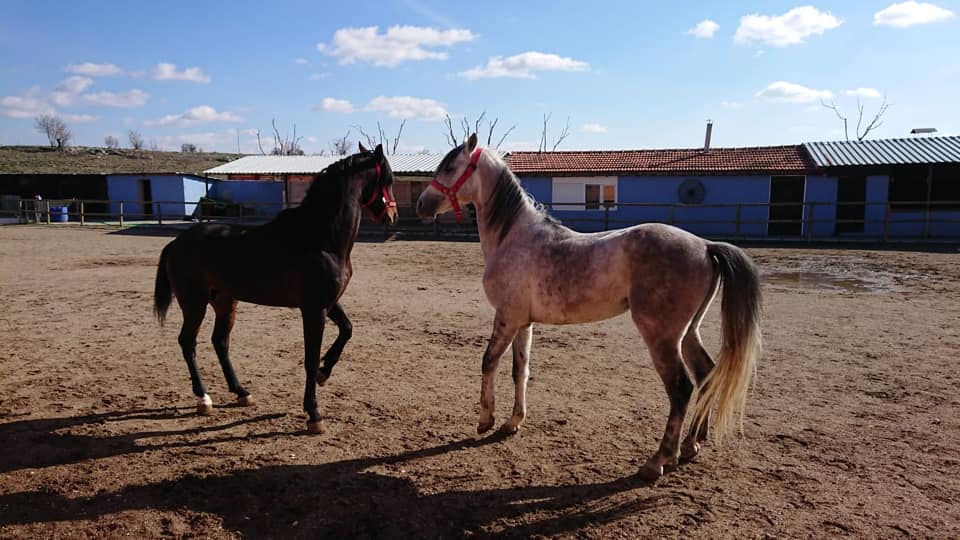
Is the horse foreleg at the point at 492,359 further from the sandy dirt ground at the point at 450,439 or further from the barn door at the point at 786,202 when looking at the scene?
the barn door at the point at 786,202

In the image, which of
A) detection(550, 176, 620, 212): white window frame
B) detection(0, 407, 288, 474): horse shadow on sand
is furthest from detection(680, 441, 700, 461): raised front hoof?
detection(550, 176, 620, 212): white window frame

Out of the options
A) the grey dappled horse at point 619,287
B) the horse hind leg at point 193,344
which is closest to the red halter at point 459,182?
the grey dappled horse at point 619,287

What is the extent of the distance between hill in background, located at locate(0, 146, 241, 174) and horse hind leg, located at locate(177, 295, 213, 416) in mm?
36229

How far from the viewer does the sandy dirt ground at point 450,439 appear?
2938mm

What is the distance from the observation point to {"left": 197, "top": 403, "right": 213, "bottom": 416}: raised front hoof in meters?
4.34

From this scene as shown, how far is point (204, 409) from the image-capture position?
14.3ft

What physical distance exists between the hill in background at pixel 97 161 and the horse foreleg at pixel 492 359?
37873mm

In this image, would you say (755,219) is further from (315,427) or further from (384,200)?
(315,427)

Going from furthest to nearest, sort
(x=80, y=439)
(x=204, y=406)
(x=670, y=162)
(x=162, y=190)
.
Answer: (x=162, y=190) → (x=670, y=162) → (x=204, y=406) → (x=80, y=439)

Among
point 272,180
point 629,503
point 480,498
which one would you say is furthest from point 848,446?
point 272,180

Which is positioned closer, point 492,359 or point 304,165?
point 492,359

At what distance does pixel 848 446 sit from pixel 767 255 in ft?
40.5

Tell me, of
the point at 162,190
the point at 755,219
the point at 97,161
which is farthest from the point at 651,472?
the point at 97,161

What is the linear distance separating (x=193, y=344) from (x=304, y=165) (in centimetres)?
2631
